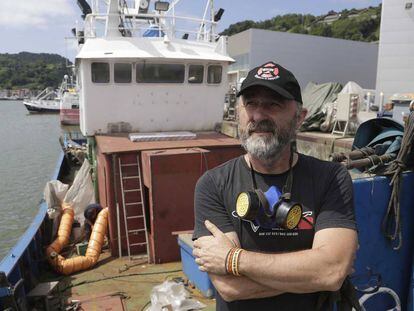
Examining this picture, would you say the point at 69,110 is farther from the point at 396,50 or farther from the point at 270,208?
the point at 270,208

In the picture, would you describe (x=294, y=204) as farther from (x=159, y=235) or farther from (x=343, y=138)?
(x=343, y=138)

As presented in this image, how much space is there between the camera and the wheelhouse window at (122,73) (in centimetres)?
836

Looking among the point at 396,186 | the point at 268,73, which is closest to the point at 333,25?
the point at 396,186

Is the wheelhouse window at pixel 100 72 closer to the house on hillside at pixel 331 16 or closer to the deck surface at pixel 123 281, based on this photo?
the deck surface at pixel 123 281

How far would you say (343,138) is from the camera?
40.8 feet

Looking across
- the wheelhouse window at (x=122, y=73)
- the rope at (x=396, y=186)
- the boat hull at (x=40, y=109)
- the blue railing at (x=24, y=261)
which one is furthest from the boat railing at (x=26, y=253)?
the boat hull at (x=40, y=109)

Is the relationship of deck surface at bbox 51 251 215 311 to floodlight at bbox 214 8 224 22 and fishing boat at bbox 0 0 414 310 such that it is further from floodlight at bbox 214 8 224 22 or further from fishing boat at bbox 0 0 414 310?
floodlight at bbox 214 8 224 22

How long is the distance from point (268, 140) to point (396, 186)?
1856 millimetres

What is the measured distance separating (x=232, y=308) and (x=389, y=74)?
64.5ft

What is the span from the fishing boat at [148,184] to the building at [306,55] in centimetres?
2316

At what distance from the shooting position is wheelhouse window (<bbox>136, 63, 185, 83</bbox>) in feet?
28.1

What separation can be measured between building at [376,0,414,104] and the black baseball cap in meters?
17.7

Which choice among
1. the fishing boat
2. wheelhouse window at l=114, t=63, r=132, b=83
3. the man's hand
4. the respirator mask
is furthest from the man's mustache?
wheelhouse window at l=114, t=63, r=132, b=83

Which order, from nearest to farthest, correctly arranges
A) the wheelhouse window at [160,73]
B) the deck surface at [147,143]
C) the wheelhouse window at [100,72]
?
the deck surface at [147,143] → the wheelhouse window at [100,72] → the wheelhouse window at [160,73]
